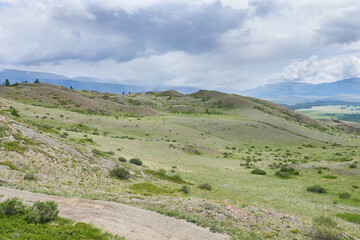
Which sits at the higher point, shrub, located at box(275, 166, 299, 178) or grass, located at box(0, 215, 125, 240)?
grass, located at box(0, 215, 125, 240)

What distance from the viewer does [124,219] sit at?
423 inches

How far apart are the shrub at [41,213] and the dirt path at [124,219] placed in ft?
2.75

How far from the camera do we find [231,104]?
625 feet

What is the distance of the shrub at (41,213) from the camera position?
8.73 meters

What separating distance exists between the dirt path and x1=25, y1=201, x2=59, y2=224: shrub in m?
0.84

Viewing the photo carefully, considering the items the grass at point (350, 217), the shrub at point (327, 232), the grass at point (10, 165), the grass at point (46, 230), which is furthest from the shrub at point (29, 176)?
the grass at point (350, 217)

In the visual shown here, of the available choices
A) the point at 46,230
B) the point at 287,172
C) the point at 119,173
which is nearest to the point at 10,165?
the point at 119,173

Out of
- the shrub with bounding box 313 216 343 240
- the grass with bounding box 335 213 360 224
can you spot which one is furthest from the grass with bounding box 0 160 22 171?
the grass with bounding box 335 213 360 224

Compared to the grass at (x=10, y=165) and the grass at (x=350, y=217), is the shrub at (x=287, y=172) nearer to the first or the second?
the grass at (x=350, y=217)

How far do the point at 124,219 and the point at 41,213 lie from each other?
3.81m

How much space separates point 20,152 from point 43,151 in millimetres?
2139

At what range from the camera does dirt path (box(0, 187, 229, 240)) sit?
31.8 ft

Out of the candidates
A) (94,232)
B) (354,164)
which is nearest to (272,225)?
(94,232)

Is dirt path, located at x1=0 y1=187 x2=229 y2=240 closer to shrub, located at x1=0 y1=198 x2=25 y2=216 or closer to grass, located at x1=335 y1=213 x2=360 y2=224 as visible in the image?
shrub, located at x1=0 y1=198 x2=25 y2=216
